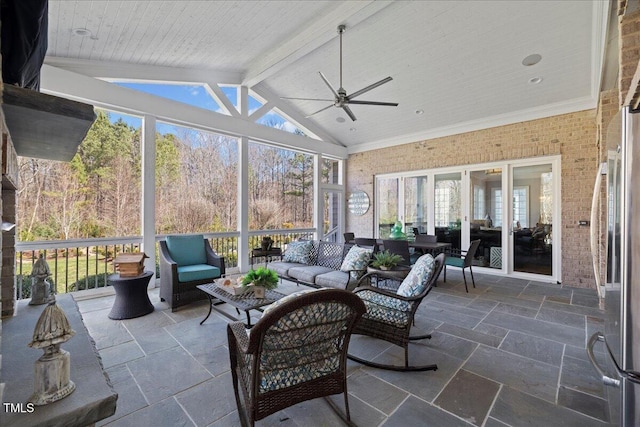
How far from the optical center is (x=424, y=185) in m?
6.69

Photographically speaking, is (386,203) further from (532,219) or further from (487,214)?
(532,219)

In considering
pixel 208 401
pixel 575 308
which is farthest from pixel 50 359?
pixel 575 308

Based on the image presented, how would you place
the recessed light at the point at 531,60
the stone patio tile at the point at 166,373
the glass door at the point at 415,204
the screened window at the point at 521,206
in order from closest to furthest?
the stone patio tile at the point at 166,373
the recessed light at the point at 531,60
the screened window at the point at 521,206
the glass door at the point at 415,204

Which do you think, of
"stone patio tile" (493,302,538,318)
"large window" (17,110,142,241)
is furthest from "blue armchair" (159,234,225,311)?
"stone patio tile" (493,302,538,318)

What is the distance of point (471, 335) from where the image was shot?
2.90m

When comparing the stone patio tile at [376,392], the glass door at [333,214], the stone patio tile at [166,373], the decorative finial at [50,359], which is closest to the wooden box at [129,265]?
the stone patio tile at [166,373]

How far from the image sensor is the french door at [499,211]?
200 inches

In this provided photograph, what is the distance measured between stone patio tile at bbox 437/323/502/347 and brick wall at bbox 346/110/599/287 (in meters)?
3.21

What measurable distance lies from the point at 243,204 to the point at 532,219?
5.63 m

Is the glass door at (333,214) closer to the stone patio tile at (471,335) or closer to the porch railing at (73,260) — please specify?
the porch railing at (73,260)

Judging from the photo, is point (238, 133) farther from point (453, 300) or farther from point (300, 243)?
point (453, 300)

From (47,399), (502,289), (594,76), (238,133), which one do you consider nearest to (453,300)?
(502,289)

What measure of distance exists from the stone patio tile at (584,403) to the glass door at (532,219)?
388cm

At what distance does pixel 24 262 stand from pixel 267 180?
13.7 feet
